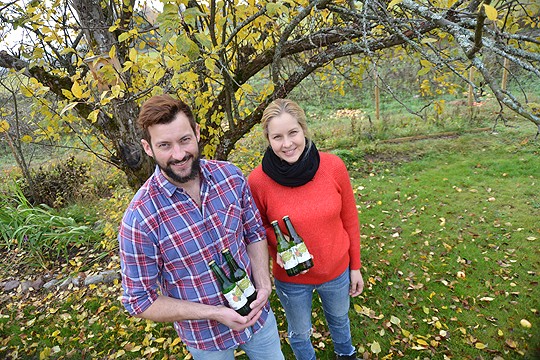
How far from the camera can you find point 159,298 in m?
1.72

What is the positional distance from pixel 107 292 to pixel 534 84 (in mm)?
15134

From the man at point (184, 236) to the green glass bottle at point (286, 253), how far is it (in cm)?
22

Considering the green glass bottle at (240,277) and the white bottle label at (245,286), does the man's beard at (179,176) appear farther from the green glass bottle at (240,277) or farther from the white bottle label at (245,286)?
the white bottle label at (245,286)

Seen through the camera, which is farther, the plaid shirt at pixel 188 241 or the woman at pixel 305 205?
the woman at pixel 305 205

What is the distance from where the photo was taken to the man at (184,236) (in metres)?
1.64

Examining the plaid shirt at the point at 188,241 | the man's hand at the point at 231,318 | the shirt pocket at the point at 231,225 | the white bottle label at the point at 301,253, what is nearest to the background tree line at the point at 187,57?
the plaid shirt at the point at 188,241

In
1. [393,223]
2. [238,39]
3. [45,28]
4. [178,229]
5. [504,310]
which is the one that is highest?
[45,28]

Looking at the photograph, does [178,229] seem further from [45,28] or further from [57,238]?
[57,238]

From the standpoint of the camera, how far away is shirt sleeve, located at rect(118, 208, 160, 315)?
1.60 m

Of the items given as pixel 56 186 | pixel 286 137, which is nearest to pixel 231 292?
pixel 286 137

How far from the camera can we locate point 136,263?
1615 millimetres

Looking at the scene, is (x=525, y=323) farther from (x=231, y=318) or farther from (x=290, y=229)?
(x=231, y=318)

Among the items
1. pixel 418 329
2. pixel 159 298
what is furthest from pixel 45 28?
pixel 418 329

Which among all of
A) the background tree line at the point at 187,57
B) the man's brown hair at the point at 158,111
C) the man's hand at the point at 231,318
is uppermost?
the background tree line at the point at 187,57
